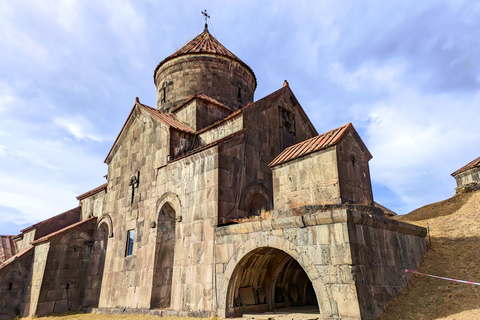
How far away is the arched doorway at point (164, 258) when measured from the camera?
10500mm

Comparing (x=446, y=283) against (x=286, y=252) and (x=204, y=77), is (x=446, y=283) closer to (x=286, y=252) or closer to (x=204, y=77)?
(x=286, y=252)

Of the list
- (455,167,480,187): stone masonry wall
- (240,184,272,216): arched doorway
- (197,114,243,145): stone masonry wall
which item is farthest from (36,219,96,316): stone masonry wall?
(455,167,480,187): stone masonry wall

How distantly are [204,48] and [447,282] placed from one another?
1411cm

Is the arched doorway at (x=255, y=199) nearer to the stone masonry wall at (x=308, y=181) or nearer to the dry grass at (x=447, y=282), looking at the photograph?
the stone masonry wall at (x=308, y=181)

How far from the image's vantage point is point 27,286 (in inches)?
557

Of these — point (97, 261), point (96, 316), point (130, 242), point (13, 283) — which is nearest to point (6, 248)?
point (13, 283)

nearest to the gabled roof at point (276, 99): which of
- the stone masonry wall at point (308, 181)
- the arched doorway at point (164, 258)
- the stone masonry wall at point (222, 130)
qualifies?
the stone masonry wall at point (222, 130)

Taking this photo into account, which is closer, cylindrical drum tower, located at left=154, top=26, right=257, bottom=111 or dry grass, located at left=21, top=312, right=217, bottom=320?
dry grass, located at left=21, top=312, right=217, bottom=320

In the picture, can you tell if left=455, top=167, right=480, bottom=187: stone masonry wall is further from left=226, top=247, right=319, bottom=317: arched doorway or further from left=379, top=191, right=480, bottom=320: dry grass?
left=226, top=247, right=319, bottom=317: arched doorway

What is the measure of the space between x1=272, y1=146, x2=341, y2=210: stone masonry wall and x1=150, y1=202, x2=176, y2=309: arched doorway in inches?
159

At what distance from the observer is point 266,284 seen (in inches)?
364

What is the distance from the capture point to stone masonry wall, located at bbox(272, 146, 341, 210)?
28.1 feet

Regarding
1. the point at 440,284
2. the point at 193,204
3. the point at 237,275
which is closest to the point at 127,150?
the point at 193,204

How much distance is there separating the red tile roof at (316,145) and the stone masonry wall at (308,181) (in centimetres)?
11
